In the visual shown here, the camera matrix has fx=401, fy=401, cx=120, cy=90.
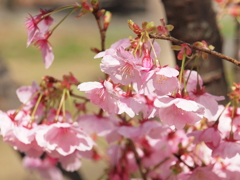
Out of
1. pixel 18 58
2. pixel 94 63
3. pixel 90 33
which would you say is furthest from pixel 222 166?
pixel 90 33

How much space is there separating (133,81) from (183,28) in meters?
0.44

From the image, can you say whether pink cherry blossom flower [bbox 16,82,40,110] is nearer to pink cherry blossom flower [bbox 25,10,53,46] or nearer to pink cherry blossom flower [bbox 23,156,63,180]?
pink cherry blossom flower [bbox 25,10,53,46]

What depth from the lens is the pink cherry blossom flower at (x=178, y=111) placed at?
0.62 metres

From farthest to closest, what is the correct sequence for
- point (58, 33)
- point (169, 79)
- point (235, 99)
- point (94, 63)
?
point (58, 33) < point (94, 63) < point (235, 99) < point (169, 79)

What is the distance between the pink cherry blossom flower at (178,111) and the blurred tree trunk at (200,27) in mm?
361

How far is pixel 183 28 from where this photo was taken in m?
1.03

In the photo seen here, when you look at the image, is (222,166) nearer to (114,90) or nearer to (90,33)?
(114,90)

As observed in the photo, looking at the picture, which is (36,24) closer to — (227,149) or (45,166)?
(227,149)

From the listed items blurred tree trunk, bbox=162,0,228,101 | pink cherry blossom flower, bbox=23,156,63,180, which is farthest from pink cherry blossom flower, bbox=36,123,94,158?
pink cherry blossom flower, bbox=23,156,63,180

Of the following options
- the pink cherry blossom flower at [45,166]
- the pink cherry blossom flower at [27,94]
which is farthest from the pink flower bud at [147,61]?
the pink cherry blossom flower at [45,166]

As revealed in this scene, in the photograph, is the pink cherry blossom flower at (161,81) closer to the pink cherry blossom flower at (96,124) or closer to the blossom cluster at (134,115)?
the blossom cluster at (134,115)

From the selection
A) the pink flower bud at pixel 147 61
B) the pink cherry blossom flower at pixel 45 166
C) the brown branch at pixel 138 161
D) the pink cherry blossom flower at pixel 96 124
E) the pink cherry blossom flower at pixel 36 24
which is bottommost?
the pink cherry blossom flower at pixel 45 166

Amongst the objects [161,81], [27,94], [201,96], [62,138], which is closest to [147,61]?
[161,81]

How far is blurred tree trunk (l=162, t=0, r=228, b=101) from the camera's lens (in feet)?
3.34
